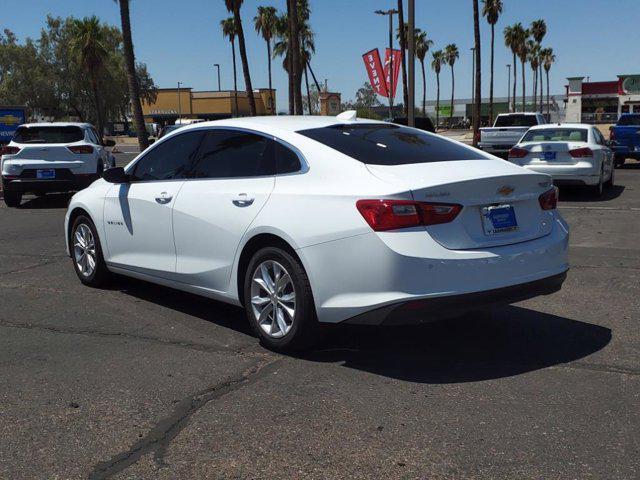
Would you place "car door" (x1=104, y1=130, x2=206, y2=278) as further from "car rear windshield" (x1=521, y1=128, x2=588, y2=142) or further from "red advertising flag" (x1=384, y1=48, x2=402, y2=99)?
"red advertising flag" (x1=384, y1=48, x2=402, y2=99)

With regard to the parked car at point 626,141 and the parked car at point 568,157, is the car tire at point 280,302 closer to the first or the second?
the parked car at point 568,157

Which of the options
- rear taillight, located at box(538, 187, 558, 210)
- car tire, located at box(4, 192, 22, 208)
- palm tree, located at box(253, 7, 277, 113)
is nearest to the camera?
rear taillight, located at box(538, 187, 558, 210)

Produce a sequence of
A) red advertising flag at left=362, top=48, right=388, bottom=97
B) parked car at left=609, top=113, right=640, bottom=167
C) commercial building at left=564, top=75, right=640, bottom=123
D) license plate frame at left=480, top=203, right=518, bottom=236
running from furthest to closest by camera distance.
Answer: commercial building at left=564, top=75, right=640, bottom=123 < red advertising flag at left=362, top=48, right=388, bottom=97 < parked car at left=609, top=113, right=640, bottom=167 < license plate frame at left=480, top=203, right=518, bottom=236

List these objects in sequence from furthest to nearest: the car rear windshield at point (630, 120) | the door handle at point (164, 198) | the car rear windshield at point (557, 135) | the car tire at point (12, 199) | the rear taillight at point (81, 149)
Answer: the car rear windshield at point (630, 120) → the car tire at point (12, 199) → the car rear windshield at point (557, 135) → the rear taillight at point (81, 149) → the door handle at point (164, 198)

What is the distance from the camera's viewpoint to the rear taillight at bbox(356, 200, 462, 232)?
13.9 feet

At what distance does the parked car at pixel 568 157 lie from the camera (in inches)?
557

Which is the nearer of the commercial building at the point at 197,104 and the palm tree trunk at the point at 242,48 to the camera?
the palm tree trunk at the point at 242,48

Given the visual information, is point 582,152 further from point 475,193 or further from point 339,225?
point 339,225

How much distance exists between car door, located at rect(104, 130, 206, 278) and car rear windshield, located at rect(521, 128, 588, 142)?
10.7 metres

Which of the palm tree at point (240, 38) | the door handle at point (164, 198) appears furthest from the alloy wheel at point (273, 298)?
the palm tree at point (240, 38)

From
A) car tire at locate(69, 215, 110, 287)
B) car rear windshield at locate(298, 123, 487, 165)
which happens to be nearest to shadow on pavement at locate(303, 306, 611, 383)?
car rear windshield at locate(298, 123, 487, 165)

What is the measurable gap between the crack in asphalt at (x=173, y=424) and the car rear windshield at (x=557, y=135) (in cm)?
1181

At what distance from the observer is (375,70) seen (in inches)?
1118

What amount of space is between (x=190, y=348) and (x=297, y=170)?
1.48 meters
